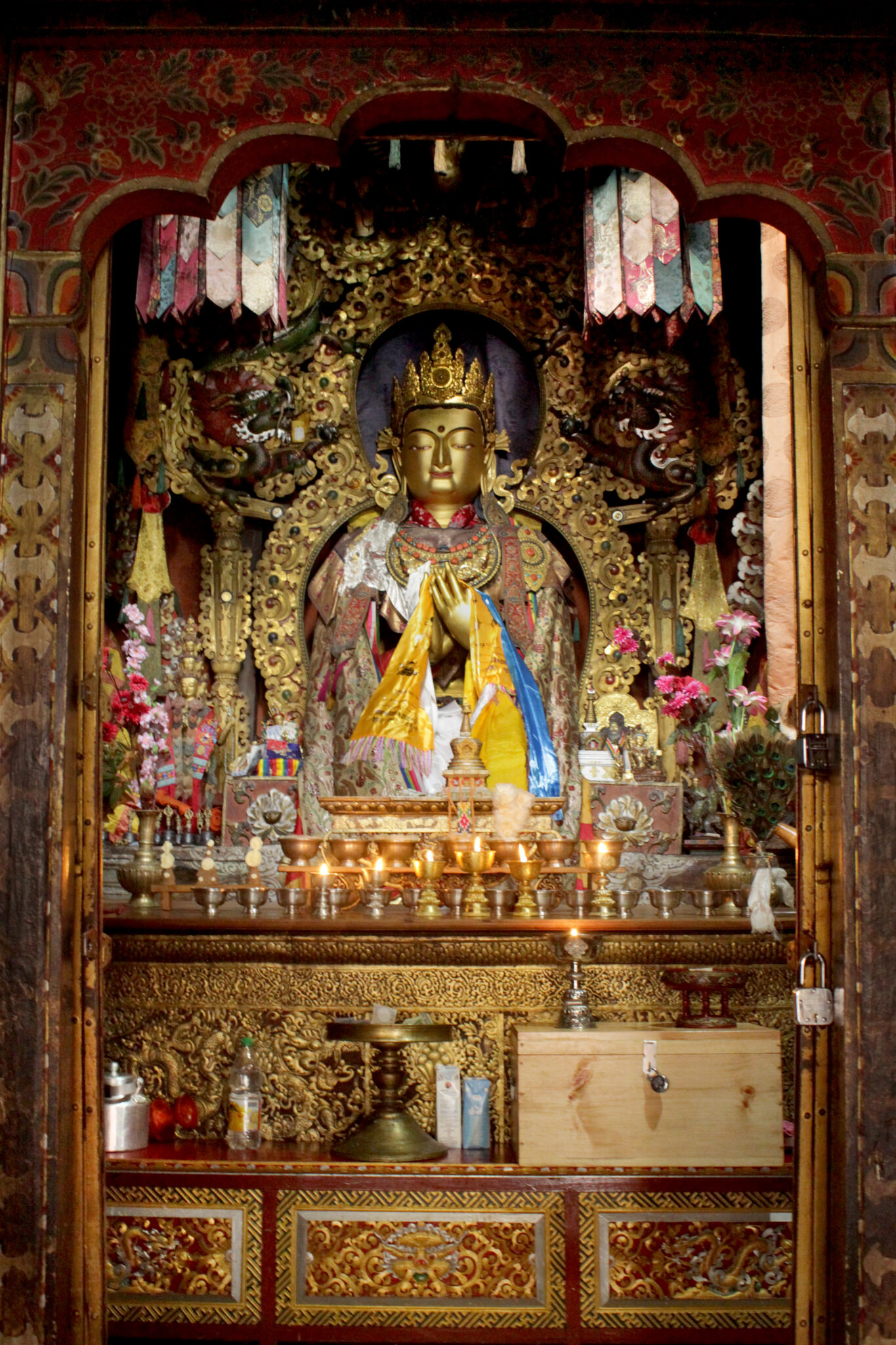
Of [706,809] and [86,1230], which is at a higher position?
[706,809]

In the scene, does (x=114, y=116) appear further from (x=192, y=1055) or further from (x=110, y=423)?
(x=110, y=423)

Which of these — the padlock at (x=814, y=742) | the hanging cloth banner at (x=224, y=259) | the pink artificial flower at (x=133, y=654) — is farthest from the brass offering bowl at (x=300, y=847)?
the hanging cloth banner at (x=224, y=259)

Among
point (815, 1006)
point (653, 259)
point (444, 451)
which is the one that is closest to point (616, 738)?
point (444, 451)

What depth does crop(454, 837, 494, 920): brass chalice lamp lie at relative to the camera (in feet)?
18.3

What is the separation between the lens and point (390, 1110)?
495 cm

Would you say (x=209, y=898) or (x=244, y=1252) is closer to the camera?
(x=244, y=1252)

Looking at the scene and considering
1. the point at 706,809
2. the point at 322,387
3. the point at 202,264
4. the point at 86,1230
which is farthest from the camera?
the point at 322,387

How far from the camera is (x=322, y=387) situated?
27.7ft

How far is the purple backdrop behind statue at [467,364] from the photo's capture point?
8773 mm

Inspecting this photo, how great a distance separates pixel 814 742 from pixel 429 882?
7.22 feet

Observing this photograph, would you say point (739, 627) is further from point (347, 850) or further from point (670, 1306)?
point (670, 1306)

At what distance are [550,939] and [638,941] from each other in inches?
12.8

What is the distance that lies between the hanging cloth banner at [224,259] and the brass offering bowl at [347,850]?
8.91 feet

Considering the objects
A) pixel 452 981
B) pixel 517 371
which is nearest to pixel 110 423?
pixel 517 371
